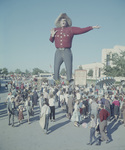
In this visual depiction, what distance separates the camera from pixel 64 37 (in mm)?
13266

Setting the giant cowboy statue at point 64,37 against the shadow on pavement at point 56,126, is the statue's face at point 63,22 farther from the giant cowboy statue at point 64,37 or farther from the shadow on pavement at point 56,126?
the shadow on pavement at point 56,126

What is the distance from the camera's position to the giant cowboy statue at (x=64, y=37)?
13.3m

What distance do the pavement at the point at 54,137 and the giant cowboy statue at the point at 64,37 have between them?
7.36 m

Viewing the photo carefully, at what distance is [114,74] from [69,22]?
573 inches

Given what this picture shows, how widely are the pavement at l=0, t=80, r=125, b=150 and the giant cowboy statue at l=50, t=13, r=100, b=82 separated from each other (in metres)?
7.36

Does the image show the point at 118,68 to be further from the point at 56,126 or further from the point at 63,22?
the point at 56,126

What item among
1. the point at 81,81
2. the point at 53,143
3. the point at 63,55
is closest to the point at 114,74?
the point at 81,81

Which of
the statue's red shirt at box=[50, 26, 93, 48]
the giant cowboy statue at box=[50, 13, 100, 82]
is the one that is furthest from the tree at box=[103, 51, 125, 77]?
the statue's red shirt at box=[50, 26, 93, 48]

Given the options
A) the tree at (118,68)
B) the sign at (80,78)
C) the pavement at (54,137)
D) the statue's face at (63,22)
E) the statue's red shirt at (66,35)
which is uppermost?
the statue's face at (63,22)

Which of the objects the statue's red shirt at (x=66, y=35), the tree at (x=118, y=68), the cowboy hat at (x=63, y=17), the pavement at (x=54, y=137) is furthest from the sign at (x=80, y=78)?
the pavement at (x=54, y=137)

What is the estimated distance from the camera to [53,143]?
5.47 meters

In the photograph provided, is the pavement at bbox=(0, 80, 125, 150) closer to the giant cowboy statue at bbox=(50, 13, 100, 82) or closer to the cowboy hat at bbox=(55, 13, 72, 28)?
the giant cowboy statue at bbox=(50, 13, 100, 82)

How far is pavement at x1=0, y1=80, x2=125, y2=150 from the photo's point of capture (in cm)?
526

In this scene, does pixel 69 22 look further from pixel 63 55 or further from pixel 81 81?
pixel 81 81
